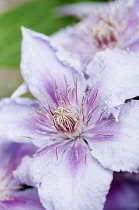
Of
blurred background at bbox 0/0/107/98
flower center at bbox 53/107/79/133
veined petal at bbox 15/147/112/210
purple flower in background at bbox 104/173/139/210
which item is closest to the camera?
veined petal at bbox 15/147/112/210

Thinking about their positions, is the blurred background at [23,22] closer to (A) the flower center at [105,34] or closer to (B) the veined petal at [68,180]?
(A) the flower center at [105,34]

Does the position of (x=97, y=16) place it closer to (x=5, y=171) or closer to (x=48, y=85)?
(x=48, y=85)

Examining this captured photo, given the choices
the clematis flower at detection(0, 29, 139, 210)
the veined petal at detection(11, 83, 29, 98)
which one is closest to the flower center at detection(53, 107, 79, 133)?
the clematis flower at detection(0, 29, 139, 210)

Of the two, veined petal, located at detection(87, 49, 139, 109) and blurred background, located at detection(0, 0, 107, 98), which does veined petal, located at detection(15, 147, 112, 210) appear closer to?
veined petal, located at detection(87, 49, 139, 109)

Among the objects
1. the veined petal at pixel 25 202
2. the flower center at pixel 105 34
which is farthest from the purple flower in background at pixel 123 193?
the flower center at pixel 105 34

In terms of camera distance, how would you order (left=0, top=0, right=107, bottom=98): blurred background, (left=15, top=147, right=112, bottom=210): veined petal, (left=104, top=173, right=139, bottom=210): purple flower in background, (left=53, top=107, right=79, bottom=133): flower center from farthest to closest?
(left=0, top=0, right=107, bottom=98): blurred background → (left=104, top=173, right=139, bottom=210): purple flower in background → (left=53, top=107, right=79, bottom=133): flower center → (left=15, top=147, right=112, bottom=210): veined petal

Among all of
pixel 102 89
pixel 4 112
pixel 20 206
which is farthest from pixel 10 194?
pixel 102 89
